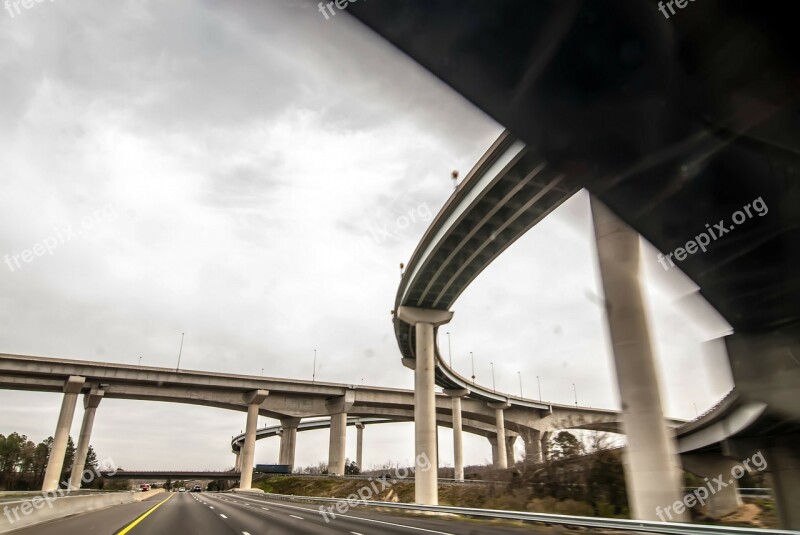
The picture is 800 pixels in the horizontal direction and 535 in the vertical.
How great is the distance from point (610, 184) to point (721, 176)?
1746 millimetres

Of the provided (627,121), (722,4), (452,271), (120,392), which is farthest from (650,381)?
(120,392)

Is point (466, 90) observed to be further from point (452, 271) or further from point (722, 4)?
point (452, 271)

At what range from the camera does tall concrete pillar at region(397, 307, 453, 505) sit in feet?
104

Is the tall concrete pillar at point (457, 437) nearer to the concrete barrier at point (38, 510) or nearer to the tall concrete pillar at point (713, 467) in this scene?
the tall concrete pillar at point (713, 467)

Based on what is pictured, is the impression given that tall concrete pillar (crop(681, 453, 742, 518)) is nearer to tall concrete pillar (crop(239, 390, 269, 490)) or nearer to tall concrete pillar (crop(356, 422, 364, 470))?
tall concrete pillar (crop(239, 390, 269, 490))

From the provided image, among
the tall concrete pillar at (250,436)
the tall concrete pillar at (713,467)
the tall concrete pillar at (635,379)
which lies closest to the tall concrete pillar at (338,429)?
the tall concrete pillar at (250,436)

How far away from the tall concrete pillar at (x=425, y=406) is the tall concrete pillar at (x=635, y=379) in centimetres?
1966

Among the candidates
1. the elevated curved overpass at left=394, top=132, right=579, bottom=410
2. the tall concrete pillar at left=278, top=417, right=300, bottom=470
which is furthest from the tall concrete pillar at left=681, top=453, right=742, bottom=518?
the tall concrete pillar at left=278, top=417, right=300, bottom=470

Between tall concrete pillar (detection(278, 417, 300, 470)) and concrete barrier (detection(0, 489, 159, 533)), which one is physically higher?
tall concrete pillar (detection(278, 417, 300, 470))

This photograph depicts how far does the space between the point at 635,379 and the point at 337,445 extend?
2351 inches

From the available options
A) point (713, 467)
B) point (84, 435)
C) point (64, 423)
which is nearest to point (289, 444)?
point (84, 435)

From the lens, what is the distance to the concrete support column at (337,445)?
6575 cm

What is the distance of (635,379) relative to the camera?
551 inches

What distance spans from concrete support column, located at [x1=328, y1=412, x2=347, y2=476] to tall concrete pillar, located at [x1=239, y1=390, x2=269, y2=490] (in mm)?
10801
